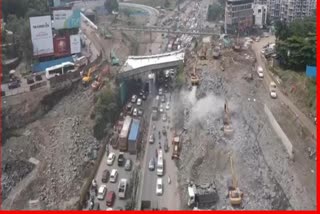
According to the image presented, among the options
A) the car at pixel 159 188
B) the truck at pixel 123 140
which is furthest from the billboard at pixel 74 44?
the car at pixel 159 188

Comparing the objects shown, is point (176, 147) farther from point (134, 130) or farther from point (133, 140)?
point (134, 130)

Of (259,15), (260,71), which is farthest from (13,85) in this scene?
(259,15)

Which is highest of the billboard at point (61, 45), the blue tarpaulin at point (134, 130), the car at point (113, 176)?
the billboard at point (61, 45)

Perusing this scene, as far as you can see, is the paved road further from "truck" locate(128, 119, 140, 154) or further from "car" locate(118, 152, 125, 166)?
"car" locate(118, 152, 125, 166)

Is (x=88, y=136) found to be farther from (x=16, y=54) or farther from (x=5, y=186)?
(x=16, y=54)

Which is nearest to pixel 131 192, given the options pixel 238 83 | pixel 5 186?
pixel 5 186

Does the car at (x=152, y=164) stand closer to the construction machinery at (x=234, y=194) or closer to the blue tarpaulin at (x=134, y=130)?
the blue tarpaulin at (x=134, y=130)
